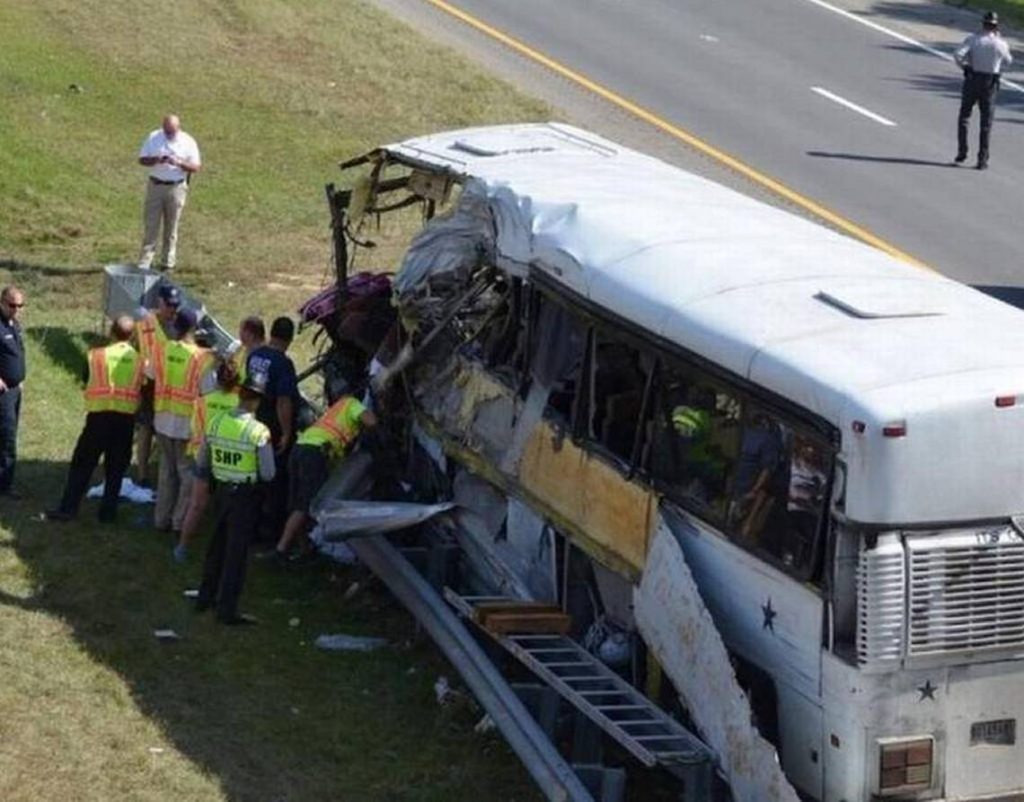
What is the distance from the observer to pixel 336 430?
50.2 ft

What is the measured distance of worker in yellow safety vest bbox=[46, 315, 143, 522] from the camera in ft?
52.9

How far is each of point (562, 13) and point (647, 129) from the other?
639cm

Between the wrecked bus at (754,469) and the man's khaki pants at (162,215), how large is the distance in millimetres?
8677

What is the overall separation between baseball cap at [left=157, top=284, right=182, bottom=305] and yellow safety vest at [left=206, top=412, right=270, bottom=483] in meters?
2.48

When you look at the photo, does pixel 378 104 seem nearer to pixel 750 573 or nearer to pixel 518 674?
pixel 518 674

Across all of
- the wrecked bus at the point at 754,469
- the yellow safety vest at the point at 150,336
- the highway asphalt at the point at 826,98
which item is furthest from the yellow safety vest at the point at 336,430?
the highway asphalt at the point at 826,98

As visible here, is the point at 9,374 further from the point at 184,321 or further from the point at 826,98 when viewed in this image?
the point at 826,98

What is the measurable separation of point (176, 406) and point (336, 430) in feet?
4.77

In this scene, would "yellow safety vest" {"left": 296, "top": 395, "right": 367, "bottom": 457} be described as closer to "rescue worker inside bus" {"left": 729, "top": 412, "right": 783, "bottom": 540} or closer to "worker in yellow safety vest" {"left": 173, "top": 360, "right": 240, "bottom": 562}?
"worker in yellow safety vest" {"left": 173, "top": 360, "right": 240, "bottom": 562}

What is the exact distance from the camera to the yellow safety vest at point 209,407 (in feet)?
49.4

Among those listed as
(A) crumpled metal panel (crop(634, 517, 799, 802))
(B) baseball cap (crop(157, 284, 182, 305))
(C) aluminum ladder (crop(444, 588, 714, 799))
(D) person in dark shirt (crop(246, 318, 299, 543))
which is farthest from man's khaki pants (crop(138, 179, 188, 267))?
(A) crumpled metal panel (crop(634, 517, 799, 802))

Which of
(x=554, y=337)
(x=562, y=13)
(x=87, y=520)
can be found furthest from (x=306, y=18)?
(x=554, y=337)

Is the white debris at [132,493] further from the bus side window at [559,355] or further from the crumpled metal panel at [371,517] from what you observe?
the bus side window at [559,355]

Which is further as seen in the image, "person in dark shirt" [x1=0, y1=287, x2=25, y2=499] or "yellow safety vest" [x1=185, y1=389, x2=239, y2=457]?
"person in dark shirt" [x1=0, y1=287, x2=25, y2=499]
